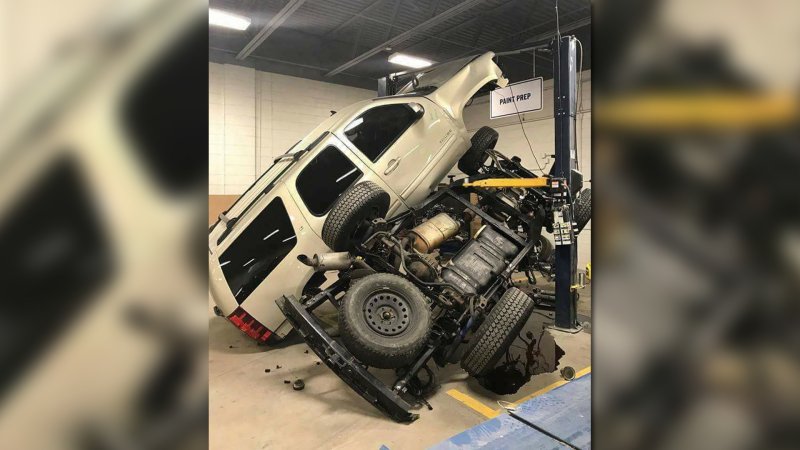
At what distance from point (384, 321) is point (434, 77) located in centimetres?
389

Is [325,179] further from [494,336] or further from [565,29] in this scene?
[565,29]

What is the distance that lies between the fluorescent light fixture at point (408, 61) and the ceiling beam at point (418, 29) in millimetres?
577

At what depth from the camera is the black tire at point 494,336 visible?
3.79 metres

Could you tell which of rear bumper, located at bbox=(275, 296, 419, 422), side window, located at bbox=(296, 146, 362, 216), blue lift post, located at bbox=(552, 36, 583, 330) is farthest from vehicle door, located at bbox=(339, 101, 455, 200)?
rear bumper, located at bbox=(275, 296, 419, 422)

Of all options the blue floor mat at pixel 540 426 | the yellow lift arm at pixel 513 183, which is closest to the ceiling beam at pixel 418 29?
the yellow lift arm at pixel 513 183

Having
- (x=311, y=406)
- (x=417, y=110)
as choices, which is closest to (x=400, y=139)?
(x=417, y=110)

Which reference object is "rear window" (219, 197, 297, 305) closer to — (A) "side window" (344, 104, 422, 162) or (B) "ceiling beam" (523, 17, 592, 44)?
(A) "side window" (344, 104, 422, 162)
